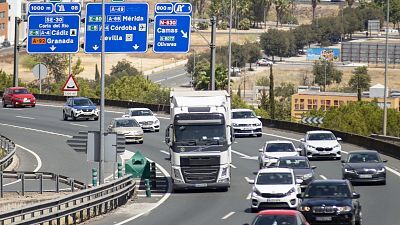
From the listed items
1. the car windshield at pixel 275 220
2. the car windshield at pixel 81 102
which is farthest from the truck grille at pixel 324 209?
the car windshield at pixel 81 102

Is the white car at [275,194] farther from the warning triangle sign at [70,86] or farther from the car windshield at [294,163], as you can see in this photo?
the warning triangle sign at [70,86]

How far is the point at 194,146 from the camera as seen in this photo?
135ft

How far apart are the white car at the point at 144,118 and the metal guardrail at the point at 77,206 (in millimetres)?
24443

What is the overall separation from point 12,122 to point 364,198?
3835cm

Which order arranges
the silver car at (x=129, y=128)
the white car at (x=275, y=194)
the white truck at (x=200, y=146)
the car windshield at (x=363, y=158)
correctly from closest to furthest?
1. the white car at (x=275, y=194)
2. the white truck at (x=200, y=146)
3. the car windshield at (x=363, y=158)
4. the silver car at (x=129, y=128)

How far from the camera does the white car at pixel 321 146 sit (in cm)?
5394

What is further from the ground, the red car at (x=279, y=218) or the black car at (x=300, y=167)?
the red car at (x=279, y=218)

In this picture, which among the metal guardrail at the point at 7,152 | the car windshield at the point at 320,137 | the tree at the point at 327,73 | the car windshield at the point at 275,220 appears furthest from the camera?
the tree at the point at 327,73

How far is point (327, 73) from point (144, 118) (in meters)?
127

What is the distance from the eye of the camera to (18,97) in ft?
267

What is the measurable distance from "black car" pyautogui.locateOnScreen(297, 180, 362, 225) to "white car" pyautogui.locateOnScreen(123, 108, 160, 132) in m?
34.4

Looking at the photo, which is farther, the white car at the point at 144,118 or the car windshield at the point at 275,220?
the white car at the point at 144,118

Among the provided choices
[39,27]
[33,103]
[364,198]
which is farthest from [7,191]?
[33,103]

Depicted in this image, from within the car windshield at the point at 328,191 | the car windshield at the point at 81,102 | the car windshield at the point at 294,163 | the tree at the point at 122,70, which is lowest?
the car windshield at the point at 294,163
